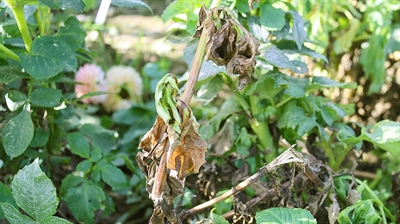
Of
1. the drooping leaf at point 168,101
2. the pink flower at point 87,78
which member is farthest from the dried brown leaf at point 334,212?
the pink flower at point 87,78

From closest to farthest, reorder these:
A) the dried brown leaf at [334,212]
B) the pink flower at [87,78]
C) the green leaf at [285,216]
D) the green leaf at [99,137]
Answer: the green leaf at [285,216]
the dried brown leaf at [334,212]
the green leaf at [99,137]
the pink flower at [87,78]

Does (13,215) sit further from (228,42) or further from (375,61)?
(375,61)

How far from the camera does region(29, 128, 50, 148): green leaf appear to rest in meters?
1.12

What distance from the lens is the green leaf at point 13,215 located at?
0.78 m

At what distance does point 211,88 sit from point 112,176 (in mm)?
301

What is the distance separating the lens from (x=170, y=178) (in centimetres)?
79

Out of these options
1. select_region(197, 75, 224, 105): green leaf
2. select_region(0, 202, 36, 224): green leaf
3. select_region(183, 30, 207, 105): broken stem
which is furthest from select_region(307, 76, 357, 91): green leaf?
select_region(0, 202, 36, 224): green leaf

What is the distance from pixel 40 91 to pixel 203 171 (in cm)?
40

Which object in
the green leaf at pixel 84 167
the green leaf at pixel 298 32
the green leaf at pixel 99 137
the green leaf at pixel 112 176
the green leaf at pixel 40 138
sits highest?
the green leaf at pixel 298 32

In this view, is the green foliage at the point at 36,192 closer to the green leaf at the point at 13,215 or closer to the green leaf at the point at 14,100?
the green leaf at the point at 13,215

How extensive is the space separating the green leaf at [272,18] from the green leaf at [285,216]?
0.39 m

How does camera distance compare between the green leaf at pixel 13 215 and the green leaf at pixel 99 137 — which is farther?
the green leaf at pixel 99 137

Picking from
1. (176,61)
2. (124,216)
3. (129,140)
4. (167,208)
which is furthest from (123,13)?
(167,208)

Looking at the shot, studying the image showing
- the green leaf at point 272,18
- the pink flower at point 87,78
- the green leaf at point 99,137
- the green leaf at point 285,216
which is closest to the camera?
the green leaf at point 285,216
